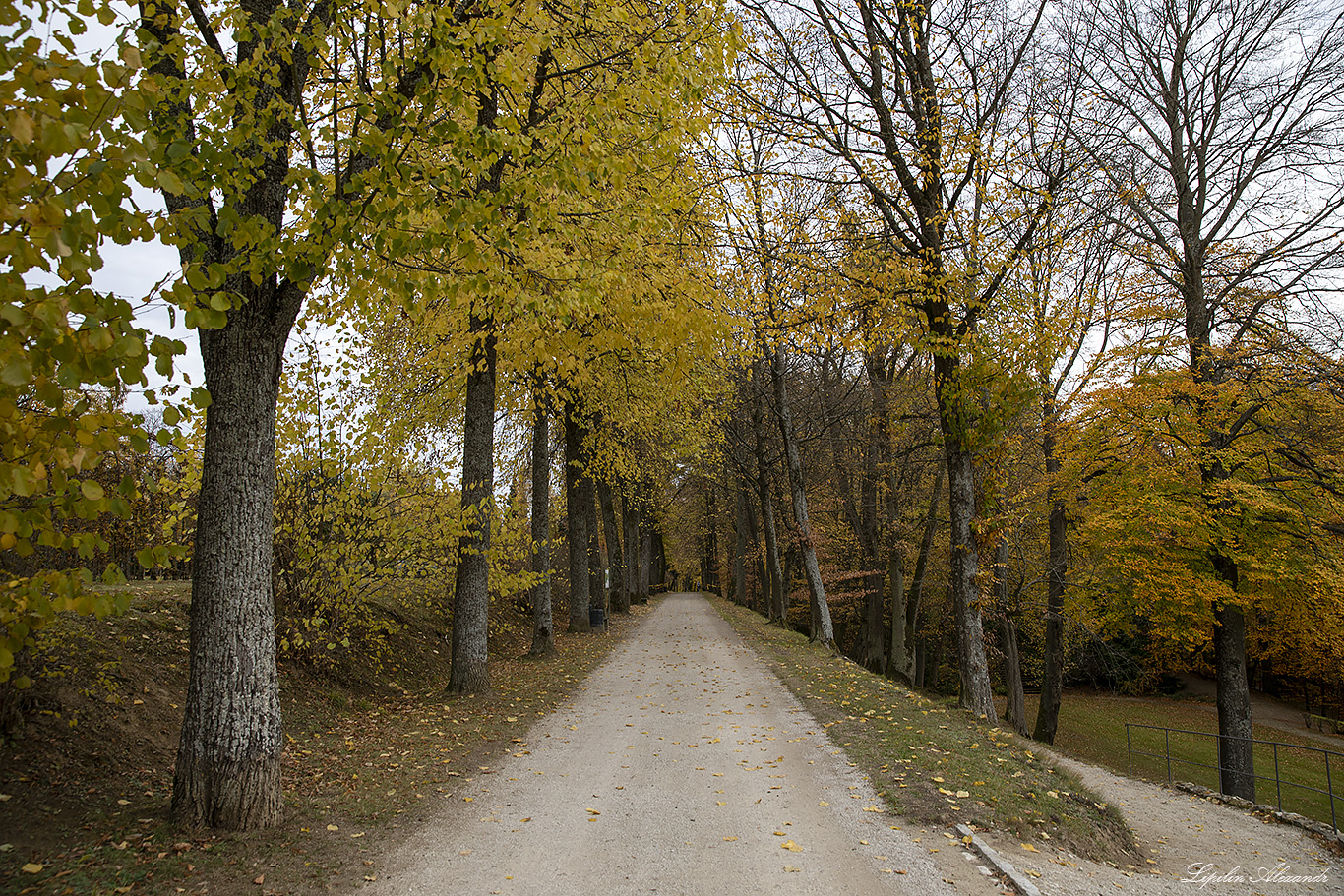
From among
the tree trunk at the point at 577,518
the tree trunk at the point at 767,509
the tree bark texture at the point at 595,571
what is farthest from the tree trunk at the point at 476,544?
the tree trunk at the point at 767,509

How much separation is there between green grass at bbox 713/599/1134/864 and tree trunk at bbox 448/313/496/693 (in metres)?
4.56

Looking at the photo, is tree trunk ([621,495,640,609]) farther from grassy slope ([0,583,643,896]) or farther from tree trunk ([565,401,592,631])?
grassy slope ([0,583,643,896])

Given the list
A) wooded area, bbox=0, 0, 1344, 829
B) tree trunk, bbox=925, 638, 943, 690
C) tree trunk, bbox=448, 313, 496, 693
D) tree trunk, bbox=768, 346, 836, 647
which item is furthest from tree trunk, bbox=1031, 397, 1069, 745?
tree trunk, bbox=448, 313, 496, 693

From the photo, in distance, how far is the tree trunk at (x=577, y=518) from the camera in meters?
16.1

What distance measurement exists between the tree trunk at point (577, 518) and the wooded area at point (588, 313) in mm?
131

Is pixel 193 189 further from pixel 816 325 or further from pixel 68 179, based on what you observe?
pixel 816 325

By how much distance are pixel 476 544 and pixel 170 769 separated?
4.37 meters

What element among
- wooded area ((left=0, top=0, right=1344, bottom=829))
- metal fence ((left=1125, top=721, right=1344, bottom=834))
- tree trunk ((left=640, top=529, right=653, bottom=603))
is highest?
wooded area ((left=0, top=0, right=1344, bottom=829))

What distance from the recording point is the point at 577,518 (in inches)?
674

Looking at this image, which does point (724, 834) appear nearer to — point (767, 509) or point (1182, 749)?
point (767, 509)

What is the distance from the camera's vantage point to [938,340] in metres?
9.88

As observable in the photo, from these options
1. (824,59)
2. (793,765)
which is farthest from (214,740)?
(824,59)

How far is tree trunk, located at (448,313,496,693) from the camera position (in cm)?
933

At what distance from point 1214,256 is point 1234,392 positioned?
3577 mm
